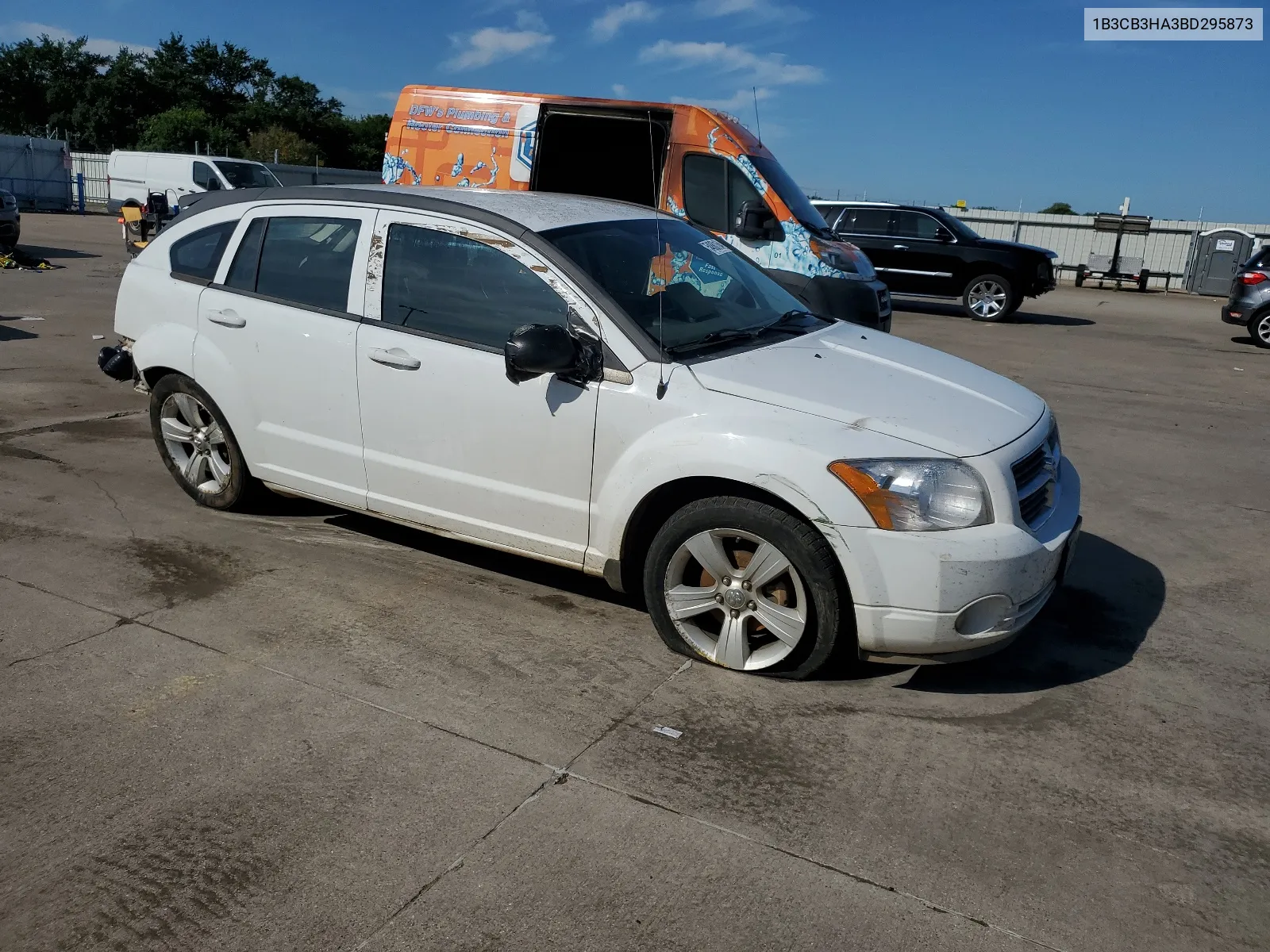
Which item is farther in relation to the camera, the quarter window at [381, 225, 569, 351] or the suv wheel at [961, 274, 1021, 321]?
the suv wheel at [961, 274, 1021, 321]

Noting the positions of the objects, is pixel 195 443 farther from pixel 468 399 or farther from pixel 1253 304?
pixel 1253 304

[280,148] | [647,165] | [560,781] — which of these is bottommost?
[560,781]

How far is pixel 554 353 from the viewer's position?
12.9ft

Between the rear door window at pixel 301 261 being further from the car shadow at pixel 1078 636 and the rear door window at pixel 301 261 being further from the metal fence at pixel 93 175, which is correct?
the metal fence at pixel 93 175

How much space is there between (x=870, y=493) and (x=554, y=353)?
1260mm

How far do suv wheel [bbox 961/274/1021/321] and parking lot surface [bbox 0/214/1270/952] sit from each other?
12500mm

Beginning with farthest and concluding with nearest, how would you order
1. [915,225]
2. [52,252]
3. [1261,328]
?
[52,252], [915,225], [1261,328]

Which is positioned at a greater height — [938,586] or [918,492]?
[918,492]

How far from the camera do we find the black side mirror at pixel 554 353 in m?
3.93

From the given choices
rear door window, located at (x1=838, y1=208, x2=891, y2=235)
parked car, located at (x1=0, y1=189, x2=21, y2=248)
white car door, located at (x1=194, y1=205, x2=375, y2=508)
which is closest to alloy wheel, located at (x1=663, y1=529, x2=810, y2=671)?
white car door, located at (x1=194, y1=205, x2=375, y2=508)

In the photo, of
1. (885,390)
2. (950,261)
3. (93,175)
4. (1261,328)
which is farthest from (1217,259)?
(93,175)

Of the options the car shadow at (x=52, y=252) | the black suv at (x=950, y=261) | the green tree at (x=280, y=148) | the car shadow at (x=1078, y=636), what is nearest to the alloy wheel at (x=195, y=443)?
the car shadow at (x=1078, y=636)

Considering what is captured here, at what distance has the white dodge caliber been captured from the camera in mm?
3637

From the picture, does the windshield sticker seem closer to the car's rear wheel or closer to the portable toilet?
the car's rear wheel
